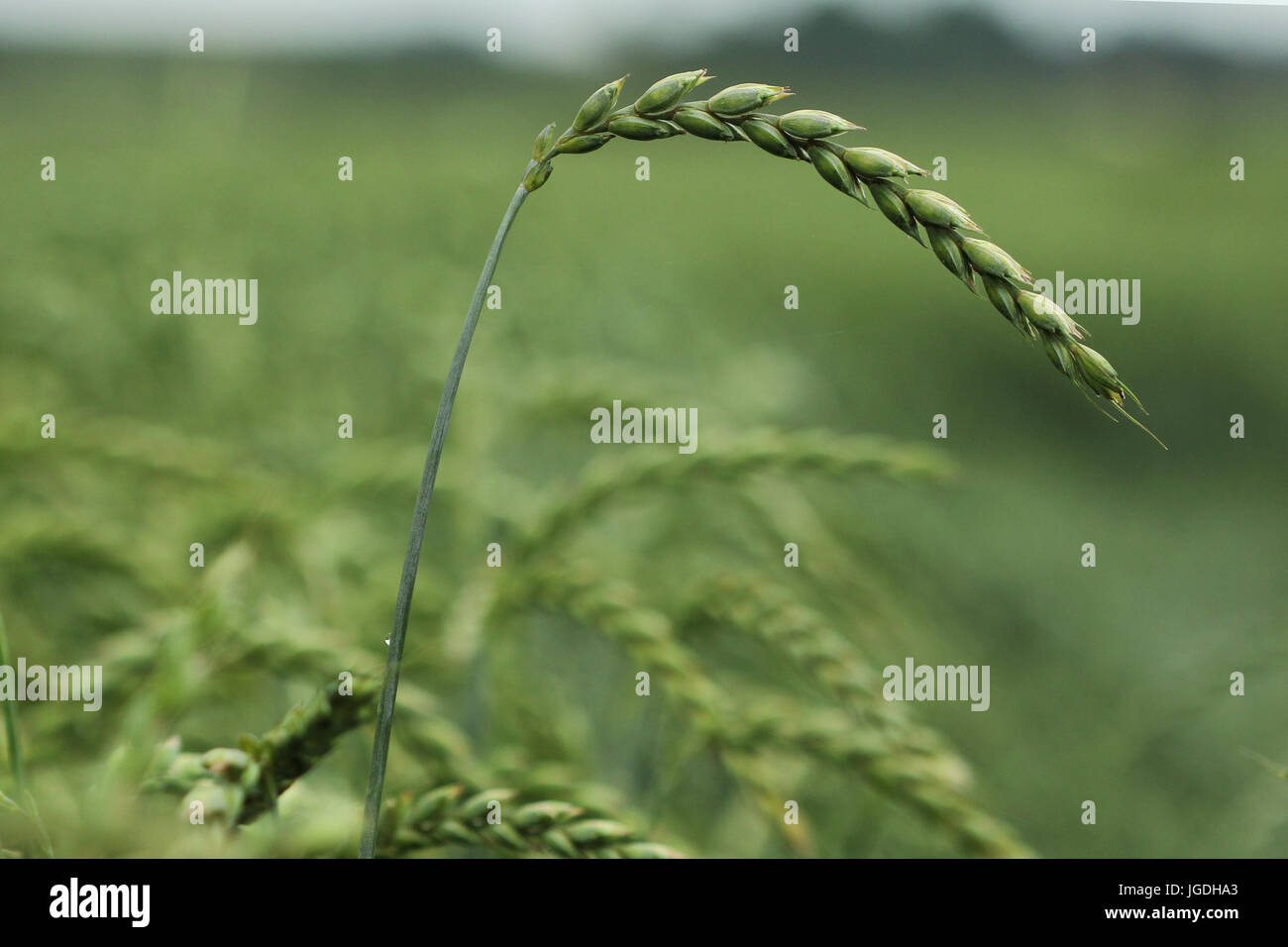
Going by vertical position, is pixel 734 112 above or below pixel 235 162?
below

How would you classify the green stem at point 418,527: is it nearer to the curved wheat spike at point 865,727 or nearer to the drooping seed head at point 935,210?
the drooping seed head at point 935,210

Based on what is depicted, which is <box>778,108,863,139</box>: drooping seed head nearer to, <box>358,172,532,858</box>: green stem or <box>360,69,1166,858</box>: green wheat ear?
<box>360,69,1166,858</box>: green wheat ear

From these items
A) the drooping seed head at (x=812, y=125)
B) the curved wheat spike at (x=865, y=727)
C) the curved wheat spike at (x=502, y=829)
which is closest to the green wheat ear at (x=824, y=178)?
the drooping seed head at (x=812, y=125)

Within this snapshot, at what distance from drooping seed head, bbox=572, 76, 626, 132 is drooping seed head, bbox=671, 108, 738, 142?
0.14 feet

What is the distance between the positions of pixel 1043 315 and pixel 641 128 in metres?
0.24

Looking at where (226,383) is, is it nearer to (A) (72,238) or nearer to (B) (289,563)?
(B) (289,563)

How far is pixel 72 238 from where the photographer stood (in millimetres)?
3273

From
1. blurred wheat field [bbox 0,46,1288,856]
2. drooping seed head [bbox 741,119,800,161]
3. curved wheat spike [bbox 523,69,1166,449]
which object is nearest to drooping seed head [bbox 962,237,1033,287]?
curved wheat spike [bbox 523,69,1166,449]

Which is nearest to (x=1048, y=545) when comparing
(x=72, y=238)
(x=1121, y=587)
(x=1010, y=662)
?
(x=1121, y=587)

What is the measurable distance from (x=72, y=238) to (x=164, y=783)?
332 cm

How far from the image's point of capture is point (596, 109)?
0.55m

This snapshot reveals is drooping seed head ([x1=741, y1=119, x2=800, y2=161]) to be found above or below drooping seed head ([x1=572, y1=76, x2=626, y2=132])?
below

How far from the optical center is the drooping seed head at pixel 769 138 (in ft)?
1.68

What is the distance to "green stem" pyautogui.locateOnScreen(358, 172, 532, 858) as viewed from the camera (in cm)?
49
